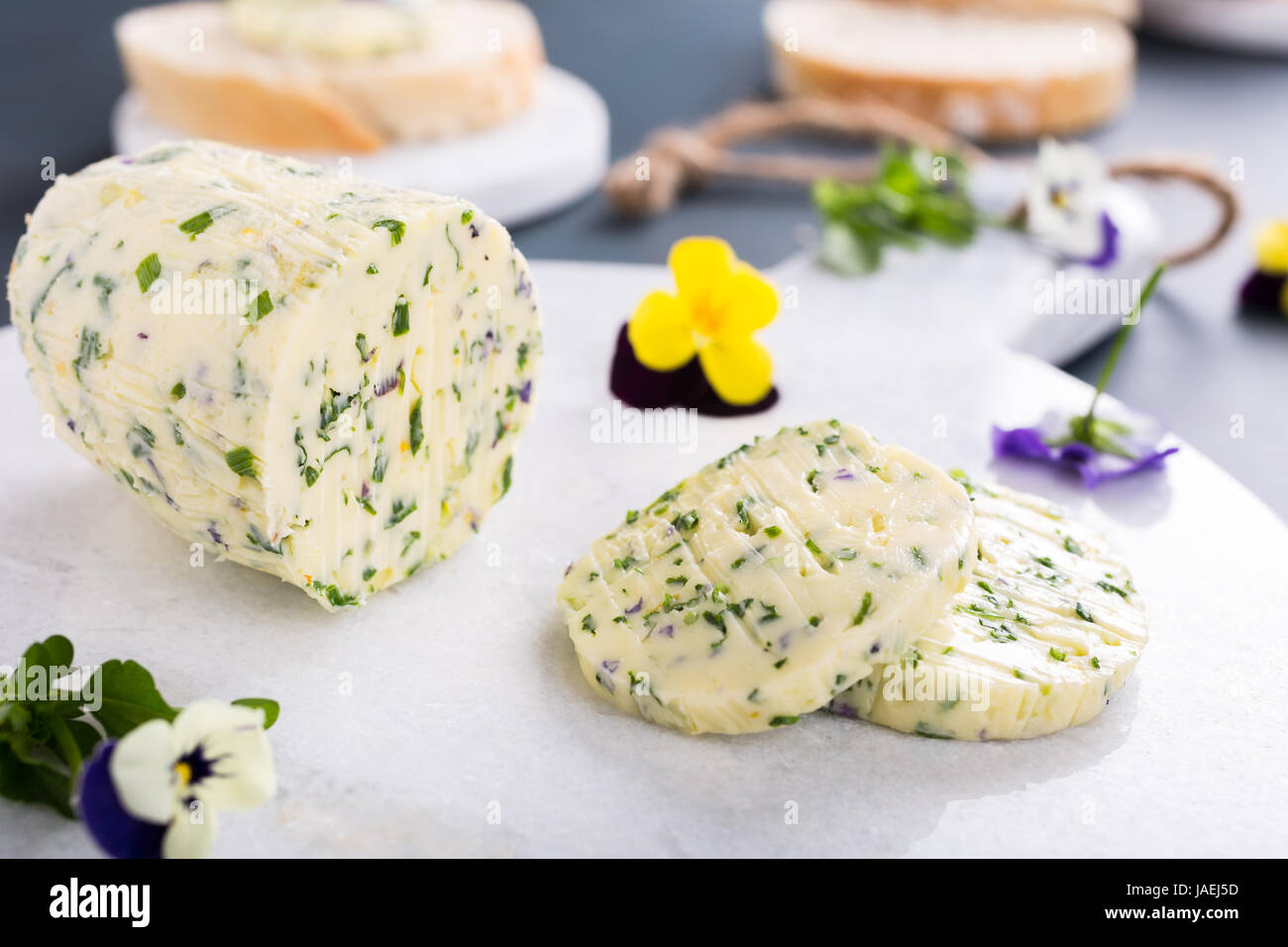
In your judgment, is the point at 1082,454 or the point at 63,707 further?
the point at 1082,454

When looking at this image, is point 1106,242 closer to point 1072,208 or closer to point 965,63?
point 1072,208

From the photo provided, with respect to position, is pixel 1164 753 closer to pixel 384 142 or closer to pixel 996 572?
pixel 996 572

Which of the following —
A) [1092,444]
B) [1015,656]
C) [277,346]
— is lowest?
[1092,444]

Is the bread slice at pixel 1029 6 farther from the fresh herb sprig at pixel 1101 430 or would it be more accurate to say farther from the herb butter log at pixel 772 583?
the herb butter log at pixel 772 583

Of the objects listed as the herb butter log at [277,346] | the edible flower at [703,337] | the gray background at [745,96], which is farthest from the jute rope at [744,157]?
the herb butter log at [277,346]

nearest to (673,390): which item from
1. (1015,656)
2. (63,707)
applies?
(1015,656)

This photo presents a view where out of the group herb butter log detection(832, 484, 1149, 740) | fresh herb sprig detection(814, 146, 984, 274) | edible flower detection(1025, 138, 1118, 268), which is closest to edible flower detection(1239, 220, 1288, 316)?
edible flower detection(1025, 138, 1118, 268)
